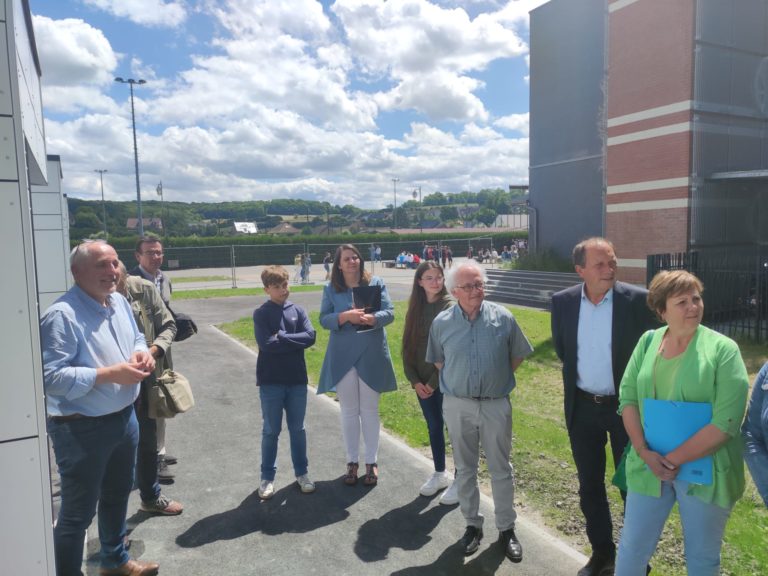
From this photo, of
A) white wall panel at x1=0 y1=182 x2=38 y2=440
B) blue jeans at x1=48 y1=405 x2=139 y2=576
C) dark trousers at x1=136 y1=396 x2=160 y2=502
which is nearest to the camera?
white wall panel at x1=0 y1=182 x2=38 y2=440

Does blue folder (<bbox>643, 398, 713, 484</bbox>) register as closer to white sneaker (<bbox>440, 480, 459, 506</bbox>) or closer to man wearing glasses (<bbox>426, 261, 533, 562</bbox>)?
man wearing glasses (<bbox>426, 261, 533, 562</bbox>)

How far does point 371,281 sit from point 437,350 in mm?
1202

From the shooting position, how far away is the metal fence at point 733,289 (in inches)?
451

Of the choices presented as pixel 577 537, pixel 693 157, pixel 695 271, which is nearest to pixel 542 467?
pixel 577 537

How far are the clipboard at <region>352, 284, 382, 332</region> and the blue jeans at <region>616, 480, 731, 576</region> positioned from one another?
2.56 m

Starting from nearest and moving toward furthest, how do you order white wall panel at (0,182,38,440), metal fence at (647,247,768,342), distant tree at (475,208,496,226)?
1. white wall panel at (0,182,38,440)
2. metal fence at (647,247,768,342)
3. distant tree at (475,208,496,226)

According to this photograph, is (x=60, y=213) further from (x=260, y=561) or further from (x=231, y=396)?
(x=260, y=561)

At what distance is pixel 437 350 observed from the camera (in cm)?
408

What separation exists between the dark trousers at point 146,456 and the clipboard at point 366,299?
1.84 m

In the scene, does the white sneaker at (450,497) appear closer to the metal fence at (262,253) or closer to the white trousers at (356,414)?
the white trousers at (356,414)

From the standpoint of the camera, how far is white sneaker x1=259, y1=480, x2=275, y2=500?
4.59 metres

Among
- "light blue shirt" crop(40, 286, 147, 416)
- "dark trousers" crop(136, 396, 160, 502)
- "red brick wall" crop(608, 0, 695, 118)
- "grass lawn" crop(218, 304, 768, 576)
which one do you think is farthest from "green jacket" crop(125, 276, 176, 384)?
"red brick wall" crop(608, 0, 695, 118)

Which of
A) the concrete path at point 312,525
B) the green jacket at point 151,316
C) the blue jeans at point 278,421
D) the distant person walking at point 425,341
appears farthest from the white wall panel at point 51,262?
the distant person walking at point 425,341

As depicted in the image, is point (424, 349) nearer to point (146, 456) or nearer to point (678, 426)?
point (678, 426)
